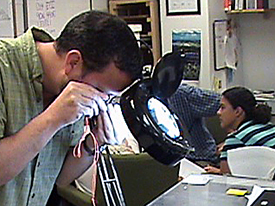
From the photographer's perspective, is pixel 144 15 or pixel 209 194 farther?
pixel 144 15

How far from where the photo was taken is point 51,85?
1269 millimetres

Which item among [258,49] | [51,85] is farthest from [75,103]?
[258,49]

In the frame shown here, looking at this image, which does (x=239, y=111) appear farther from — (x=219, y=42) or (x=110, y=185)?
(x=110, y=185)

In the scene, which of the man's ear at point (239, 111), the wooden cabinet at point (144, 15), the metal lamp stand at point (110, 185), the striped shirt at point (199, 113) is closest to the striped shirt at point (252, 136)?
the man's ear at point (239, 111)

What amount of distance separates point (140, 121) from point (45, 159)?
1.73 feet

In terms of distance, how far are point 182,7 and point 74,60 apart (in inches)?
127

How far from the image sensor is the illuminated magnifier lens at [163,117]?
3.16 feet

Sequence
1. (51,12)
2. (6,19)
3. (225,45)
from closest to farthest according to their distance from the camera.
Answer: (6,19)
(51,12)
(225,45)

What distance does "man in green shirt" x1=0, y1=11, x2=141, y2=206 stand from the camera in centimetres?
107

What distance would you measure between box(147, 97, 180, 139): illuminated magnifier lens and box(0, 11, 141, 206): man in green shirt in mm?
128

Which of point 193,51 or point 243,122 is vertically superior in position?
point 193,51

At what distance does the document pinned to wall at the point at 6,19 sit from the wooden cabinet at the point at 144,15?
1.27 metres

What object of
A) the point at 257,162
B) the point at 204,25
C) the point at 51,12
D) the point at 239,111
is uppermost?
the point at 51,12

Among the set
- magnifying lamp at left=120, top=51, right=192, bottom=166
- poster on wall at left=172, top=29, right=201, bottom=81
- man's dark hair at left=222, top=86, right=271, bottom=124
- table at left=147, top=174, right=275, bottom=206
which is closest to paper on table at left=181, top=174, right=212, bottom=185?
table at left=147, top=174, right=275, bottom=206
